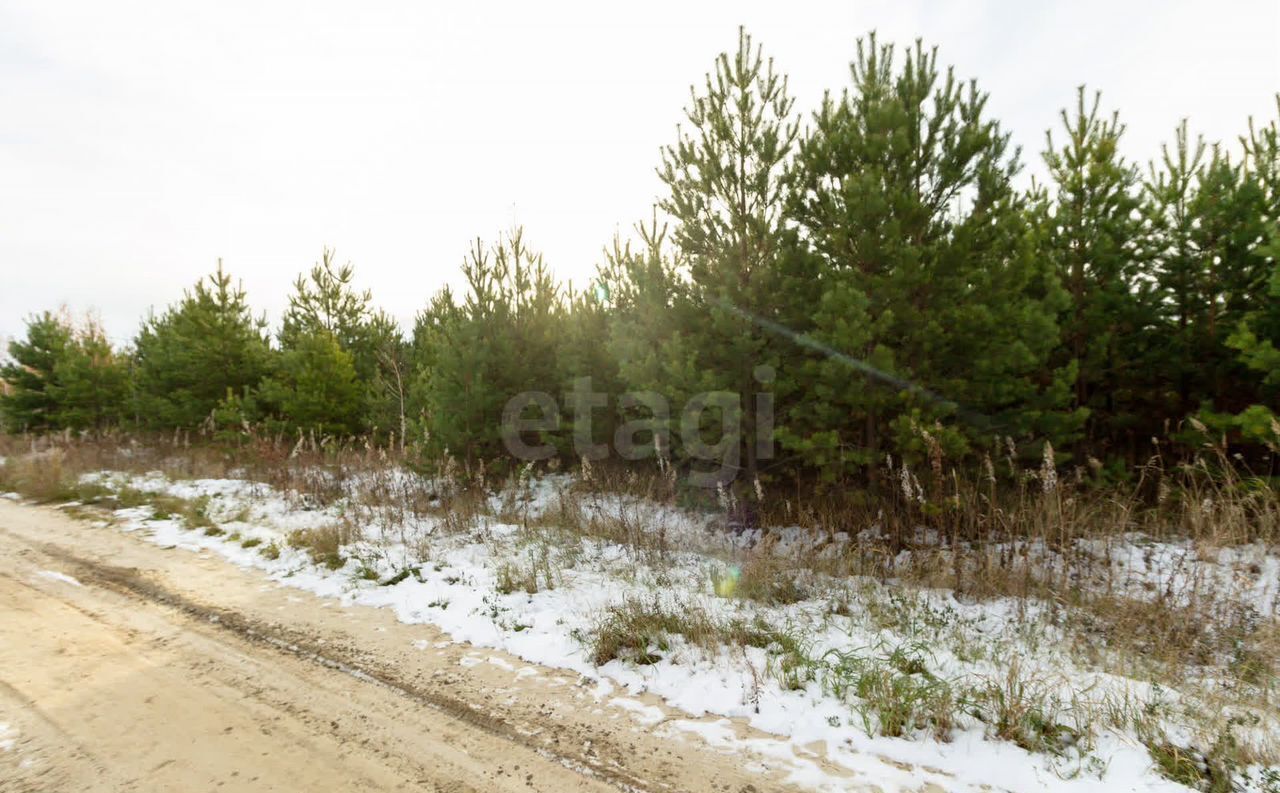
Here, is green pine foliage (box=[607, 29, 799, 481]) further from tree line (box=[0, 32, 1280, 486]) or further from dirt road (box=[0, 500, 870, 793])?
dirt road (box=[0, 500, 870, 793])

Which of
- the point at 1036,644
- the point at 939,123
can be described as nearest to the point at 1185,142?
the point at 939,123

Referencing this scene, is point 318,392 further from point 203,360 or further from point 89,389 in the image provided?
point 89,389

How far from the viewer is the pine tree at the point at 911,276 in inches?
282

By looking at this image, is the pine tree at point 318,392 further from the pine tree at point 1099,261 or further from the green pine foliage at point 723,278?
the pine tree at point 1099,261

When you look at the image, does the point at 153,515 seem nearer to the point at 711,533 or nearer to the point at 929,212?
the point at 711,533

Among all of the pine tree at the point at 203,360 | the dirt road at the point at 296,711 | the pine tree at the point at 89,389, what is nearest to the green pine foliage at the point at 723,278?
the dirt road at the point at 296,711

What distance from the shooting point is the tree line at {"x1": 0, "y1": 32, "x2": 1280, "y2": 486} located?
7.36 metres

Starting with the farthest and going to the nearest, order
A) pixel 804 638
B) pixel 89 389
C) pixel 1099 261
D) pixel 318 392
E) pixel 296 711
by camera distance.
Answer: pixel 89 389, pixel 318 392, pixel 1099 261, pixel 804 638, pixel 296 711

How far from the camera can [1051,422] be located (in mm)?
8273

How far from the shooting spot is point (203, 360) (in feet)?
58.4

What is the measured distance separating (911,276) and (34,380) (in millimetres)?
32324

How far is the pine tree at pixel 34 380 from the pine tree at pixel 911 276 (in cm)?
3005

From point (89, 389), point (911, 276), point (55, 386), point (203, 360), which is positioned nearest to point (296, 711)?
point (911, 276)

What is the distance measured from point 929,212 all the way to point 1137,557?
493cm
